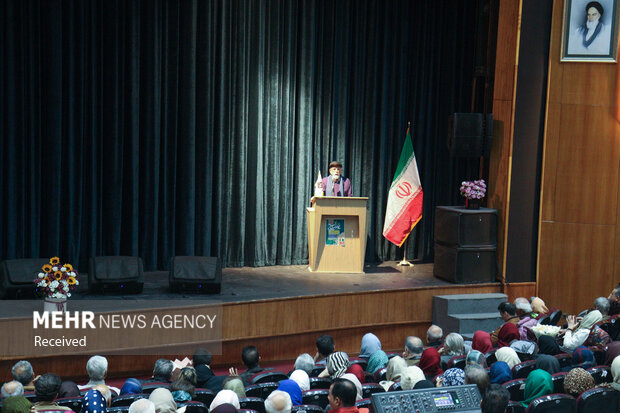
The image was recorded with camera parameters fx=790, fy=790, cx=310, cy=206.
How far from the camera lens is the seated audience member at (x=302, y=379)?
5.07m

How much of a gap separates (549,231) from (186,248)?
433 cm

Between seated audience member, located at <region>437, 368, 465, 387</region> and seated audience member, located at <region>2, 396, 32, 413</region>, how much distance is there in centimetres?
243

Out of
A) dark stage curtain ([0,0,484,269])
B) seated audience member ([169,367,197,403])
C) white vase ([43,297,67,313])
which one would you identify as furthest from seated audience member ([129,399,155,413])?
dark stage curtain ([0,0,484,269])

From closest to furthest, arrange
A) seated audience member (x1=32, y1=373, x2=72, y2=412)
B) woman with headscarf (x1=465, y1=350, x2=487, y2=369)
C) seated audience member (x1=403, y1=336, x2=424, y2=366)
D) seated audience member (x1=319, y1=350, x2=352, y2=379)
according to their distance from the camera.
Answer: seated audience member (x1=32, y1=373, x2=72, y2=412) < seated audience member (x1=319, y1=350, x2=352, y2=379) < woman with headscarf (x1=465, y1=350, x2=487, y2=369) < seated audience member (x1=403, y1=336, x2=424, y2=366)

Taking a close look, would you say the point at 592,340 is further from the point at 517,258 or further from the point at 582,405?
the point at 517,258

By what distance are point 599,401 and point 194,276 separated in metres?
4.34

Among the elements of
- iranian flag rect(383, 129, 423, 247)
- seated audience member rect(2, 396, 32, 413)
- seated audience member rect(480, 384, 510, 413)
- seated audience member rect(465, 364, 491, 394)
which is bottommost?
seated audience member rect(2, 396, 32, 413)

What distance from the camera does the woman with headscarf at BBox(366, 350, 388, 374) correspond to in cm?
587

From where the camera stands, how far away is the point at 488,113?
949 cm

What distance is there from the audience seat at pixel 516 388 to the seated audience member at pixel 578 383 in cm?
30

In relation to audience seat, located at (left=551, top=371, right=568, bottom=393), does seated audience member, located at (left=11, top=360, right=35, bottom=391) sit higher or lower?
lower

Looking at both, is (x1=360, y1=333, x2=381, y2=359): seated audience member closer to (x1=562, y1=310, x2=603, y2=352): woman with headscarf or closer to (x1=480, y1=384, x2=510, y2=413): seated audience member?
(x1=562, y1=310, x2=603, y2=352): woman with headscarf

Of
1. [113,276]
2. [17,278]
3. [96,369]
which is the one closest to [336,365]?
[96,369]

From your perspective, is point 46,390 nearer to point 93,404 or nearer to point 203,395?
point 93,404
